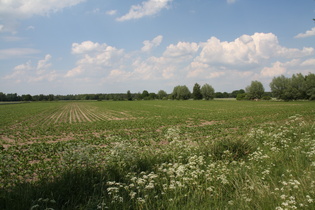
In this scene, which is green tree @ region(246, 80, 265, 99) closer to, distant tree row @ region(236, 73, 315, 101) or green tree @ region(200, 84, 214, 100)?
distant tree row @ region(236, 73, 315, 101)

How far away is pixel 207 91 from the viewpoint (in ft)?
423

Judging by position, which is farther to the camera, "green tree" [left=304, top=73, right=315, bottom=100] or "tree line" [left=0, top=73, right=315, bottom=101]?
"tree line" [left=0, top=73, right=315, bottom=101]

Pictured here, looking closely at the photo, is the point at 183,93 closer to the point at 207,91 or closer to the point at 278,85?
the point at 207,91

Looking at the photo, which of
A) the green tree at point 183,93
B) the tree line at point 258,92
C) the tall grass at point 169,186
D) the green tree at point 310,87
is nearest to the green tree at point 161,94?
the tree line at point 258,92

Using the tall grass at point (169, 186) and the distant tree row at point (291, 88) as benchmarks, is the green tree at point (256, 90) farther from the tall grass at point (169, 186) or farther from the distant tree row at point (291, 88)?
the tall grass at point (169, 186)

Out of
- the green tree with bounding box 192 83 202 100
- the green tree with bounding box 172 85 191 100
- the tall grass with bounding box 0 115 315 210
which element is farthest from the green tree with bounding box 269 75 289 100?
the tall grass with bounding box 0 115 315 210

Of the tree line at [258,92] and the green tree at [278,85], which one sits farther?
the green tree at [278,85]

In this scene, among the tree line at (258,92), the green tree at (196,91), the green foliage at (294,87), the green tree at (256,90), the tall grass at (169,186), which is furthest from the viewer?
the green tree at (196,91)

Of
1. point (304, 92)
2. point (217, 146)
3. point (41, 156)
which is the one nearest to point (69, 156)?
point (217, 146)

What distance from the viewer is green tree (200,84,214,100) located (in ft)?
423

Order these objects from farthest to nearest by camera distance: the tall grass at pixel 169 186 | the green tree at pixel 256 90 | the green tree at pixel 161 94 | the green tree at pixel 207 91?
the green tree at pixel 161 94
the green tree at pixel 207 91
the green tree at pixel 256 90
the tall grass at pixel 169 186

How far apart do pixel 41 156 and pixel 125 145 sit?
714cm

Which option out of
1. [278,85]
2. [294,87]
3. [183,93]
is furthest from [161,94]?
[294,87]

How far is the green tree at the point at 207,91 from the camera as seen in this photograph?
129 metres
